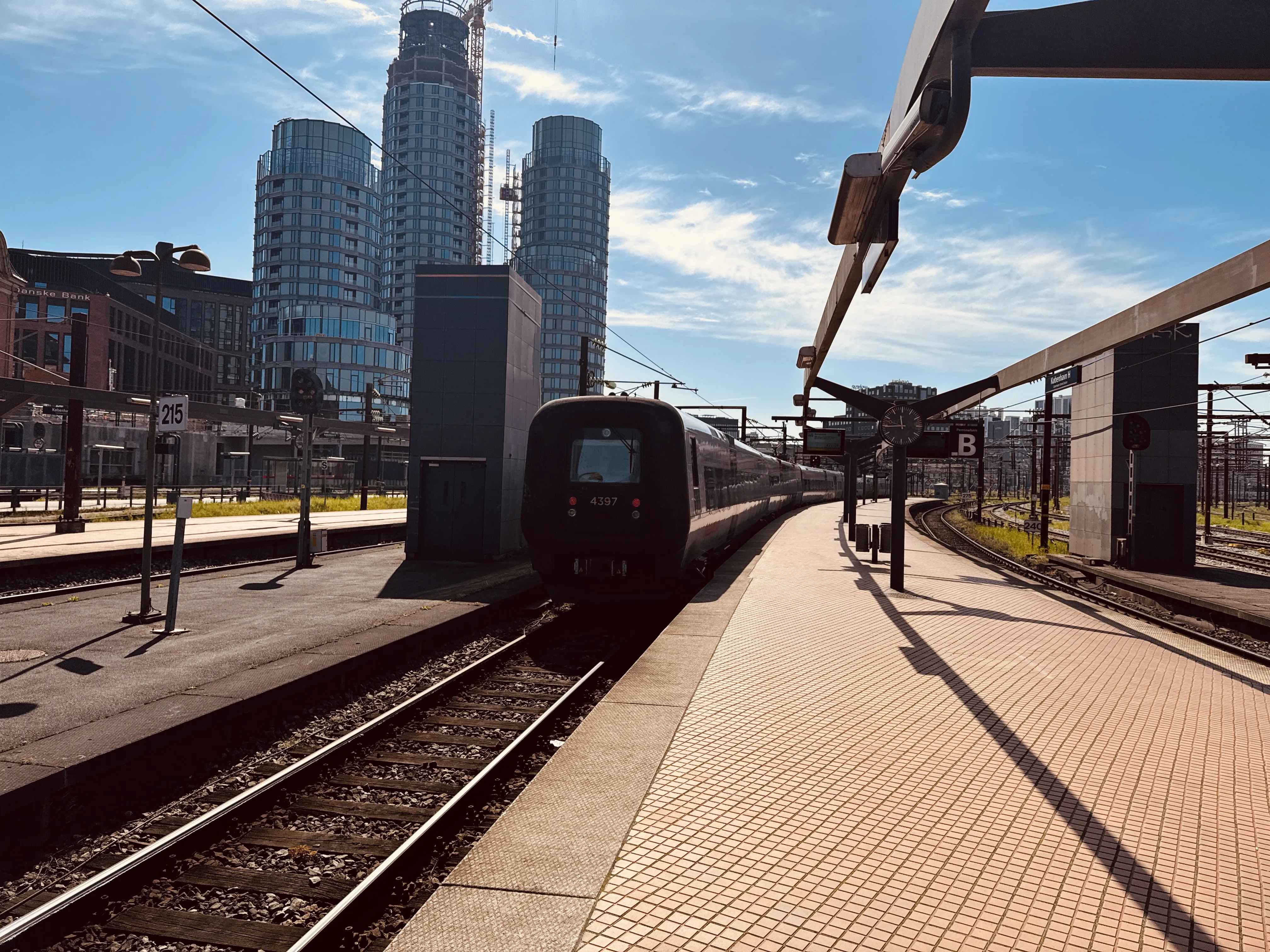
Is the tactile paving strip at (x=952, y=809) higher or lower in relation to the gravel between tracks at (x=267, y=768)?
higher

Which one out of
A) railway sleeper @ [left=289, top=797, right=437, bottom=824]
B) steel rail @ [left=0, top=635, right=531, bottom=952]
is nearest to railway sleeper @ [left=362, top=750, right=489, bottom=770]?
steel rail @ [left=0, top=635, right=531, bottom=952]

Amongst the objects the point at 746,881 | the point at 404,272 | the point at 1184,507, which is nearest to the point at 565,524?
the point at 746,881

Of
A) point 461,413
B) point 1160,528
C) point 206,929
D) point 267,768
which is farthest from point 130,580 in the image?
point 1160,528

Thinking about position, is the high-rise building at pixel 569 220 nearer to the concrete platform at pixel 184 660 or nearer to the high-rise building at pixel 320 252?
the high-rise building at pixel 320 252

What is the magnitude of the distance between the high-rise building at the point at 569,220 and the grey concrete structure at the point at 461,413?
133482mm

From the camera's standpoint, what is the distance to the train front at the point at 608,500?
1120 cm

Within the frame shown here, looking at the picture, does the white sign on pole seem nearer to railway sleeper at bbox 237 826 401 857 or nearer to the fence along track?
the fence along track

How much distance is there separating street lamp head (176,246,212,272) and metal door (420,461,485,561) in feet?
23.1

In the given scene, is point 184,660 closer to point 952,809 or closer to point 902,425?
point 952,809

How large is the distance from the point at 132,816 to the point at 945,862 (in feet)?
14.5

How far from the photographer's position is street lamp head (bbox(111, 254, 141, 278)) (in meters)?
10.3

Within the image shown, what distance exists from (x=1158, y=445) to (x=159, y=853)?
2243 cm

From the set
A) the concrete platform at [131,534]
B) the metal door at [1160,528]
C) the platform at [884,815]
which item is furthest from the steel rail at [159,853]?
the metal door at [1160,528]

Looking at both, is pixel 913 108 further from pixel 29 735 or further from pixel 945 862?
pixel 29 735
